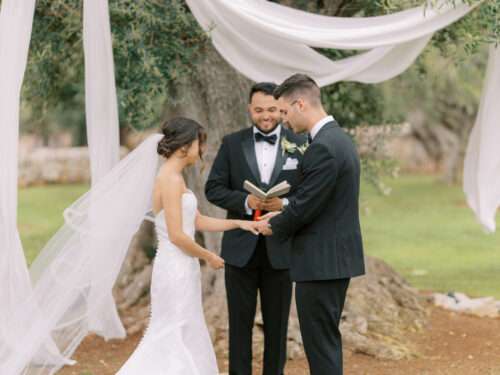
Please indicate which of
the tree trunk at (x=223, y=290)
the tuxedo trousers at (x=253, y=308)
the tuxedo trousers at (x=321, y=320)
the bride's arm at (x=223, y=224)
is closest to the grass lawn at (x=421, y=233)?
the tree trunk at (x=223, y=290)

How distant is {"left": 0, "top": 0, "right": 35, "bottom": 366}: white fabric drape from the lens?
216 inches

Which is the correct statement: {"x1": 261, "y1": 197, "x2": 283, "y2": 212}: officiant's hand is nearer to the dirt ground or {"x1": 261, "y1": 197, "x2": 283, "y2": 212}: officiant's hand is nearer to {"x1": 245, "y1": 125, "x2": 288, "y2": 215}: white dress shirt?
{"x1": 245, "y1": 125, "x2": 288, "y2": 215}: white dress shirt

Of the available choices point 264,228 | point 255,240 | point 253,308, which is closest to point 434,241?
point 253,308

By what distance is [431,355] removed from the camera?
Answer: 24.6 feet

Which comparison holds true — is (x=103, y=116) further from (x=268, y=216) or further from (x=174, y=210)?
(x=268, y=216)

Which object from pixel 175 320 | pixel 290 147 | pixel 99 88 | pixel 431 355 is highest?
pixel 99 88

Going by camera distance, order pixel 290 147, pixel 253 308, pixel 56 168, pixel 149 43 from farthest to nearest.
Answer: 1. pixel 56 168
2. pixel 149 43
3. pixel 253 308
4. pixel 290 147

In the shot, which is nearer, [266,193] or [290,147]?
[266,193]

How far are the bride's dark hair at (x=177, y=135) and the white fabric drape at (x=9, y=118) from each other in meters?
0.95

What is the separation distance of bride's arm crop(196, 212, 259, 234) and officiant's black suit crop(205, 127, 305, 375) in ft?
0.35

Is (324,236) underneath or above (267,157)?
underneath

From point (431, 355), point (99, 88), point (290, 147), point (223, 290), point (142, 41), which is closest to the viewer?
point (290, 147)

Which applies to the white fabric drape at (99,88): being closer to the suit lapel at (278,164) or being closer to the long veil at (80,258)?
the long veil at (80,258)

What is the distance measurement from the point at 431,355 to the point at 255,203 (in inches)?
110
